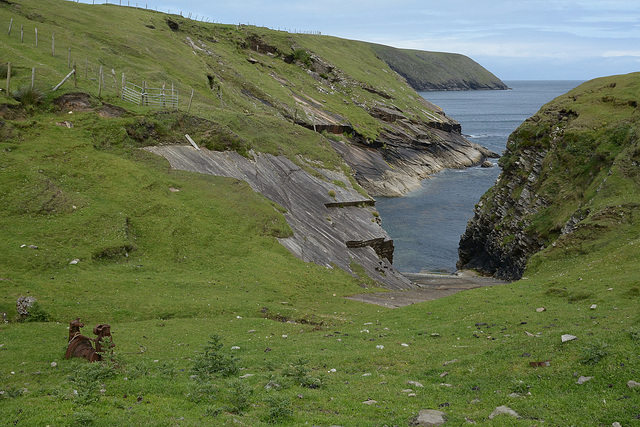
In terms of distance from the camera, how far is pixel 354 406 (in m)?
13.6

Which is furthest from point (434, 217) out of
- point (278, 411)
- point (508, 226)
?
point (278, 411)

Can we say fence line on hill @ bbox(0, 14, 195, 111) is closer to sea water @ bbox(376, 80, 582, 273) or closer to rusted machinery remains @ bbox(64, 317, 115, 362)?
rusted machinery remains @ bbox(64, 317, 115, 362)

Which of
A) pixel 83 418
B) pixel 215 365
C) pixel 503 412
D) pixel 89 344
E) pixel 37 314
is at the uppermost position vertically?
pixel 503 412

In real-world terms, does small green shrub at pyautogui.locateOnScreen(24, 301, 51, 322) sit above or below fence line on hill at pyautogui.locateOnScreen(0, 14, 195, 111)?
below

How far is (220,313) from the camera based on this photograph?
93.5 ft

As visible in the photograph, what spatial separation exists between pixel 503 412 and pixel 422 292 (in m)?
29.9

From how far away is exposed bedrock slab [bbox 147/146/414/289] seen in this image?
152 feet

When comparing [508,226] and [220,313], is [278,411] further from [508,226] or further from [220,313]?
[508,226]

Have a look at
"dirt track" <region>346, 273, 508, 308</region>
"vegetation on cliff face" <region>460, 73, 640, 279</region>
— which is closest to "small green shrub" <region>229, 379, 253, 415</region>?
"dirt track" <region>346, 273, 508, 308</region>

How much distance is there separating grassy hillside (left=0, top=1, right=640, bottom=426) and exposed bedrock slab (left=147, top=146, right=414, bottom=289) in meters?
2.09

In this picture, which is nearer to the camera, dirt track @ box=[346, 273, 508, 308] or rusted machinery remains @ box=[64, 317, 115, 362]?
rusted machinery remains @ box=[64, 317, 115, 362]

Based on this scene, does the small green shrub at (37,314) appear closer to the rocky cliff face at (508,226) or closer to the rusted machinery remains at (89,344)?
the rusted machinery remains at (89,344)

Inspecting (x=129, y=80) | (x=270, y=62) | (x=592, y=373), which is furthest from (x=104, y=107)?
(x=270, y=62)

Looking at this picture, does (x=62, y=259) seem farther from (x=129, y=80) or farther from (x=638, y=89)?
(x=638, y=89)
